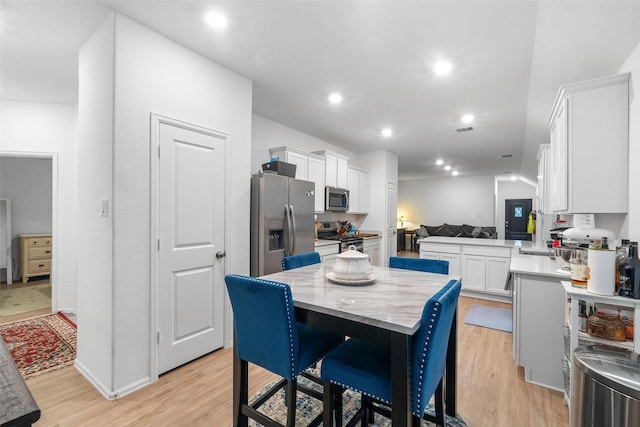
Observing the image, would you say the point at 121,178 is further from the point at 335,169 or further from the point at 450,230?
the point at 450,230

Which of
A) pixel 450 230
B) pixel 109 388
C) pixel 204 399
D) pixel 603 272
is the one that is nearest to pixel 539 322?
pixel 603 272

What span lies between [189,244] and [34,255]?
4683 mm

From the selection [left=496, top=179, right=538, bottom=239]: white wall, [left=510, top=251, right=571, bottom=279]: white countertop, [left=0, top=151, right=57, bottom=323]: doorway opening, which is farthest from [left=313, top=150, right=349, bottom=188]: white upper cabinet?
[left=496, top=179, right=538, bottom=239]: white wall

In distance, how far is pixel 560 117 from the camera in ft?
7.45

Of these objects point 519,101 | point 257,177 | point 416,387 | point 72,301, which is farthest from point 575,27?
point 72,301

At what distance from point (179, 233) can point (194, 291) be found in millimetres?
514

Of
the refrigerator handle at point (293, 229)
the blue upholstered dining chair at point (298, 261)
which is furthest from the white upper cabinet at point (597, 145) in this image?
the refrigerator handle at point (293, 229)

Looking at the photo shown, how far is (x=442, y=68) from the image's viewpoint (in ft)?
8.94

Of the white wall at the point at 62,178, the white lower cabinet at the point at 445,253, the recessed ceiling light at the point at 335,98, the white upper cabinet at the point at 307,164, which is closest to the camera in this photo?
the recessed ceiling light at the point at 335,98

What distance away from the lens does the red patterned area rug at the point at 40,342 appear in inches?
98.4

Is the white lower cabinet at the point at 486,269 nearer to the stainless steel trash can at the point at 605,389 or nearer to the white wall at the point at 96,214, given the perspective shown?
the stainless steel trash can at the point at 605,389

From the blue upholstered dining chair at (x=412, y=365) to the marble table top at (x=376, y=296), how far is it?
94 mm

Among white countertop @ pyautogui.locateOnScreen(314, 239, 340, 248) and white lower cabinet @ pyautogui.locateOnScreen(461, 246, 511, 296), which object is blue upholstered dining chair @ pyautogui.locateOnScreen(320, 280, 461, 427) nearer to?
white countertop @ pyautogui.locateOnScreen(314, 239, 340, 248)

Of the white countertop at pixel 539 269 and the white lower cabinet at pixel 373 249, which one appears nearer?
the white countertop at pixel 539 269
